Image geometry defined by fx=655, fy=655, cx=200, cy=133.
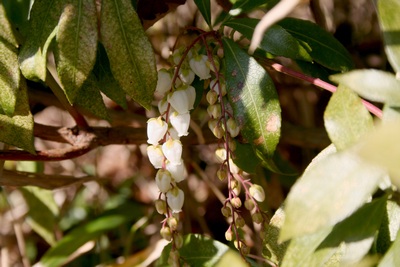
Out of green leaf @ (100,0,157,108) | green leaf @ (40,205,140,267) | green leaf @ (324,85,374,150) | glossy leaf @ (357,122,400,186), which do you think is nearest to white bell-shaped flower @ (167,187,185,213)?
green leaf @ (100,0,157,108)

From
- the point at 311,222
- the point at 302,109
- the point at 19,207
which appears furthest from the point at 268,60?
the point at 19,207

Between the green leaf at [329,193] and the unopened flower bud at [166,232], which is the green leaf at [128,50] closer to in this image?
the unopened flower bud at [166,232]

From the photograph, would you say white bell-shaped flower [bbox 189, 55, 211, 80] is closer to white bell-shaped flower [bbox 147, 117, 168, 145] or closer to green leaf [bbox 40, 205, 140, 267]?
white bell-shaped flower [bbox 147, 117, 168, 145]

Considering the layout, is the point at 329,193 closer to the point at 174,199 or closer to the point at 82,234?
the point at 174,199

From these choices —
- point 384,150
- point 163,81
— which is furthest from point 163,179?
point 384,150

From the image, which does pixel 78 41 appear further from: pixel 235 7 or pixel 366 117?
pixel 366 117
